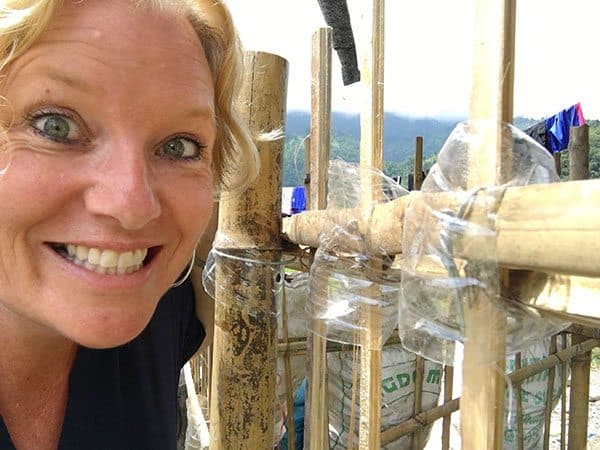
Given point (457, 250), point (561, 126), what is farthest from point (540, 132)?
point (457, 250)

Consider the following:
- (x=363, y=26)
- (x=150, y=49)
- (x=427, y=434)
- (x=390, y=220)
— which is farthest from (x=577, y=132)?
(x=150, y=49)

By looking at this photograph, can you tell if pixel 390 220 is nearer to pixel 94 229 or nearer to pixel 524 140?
pixel 524 140

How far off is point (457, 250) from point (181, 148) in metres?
0.41

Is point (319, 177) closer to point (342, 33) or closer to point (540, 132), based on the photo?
point (342, 33)

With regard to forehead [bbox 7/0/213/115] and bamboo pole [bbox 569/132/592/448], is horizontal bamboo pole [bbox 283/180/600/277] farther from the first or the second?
bamboo pole [bbox 569/132/592/448]

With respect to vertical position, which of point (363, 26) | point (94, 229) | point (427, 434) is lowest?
point (427, 434)

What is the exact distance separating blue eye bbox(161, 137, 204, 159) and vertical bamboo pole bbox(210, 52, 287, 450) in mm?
369

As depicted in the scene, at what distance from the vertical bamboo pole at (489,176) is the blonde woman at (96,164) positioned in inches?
14.7

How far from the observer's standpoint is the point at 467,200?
487 millimetres

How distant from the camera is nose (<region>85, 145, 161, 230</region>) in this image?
0.60m

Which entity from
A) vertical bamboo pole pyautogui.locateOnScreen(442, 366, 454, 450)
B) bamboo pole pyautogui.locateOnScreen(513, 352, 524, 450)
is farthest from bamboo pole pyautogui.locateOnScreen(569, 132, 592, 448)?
vertical bamboo pole pyautogui.locateOnScreen(442, 366, 454, 450)

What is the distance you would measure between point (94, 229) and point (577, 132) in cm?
278

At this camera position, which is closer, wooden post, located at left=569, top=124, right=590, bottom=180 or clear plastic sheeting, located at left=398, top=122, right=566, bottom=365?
clear plastic sheeting, located at left=398, top=122, right=566, bottom=365

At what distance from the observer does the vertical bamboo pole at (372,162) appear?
0.86 meters
